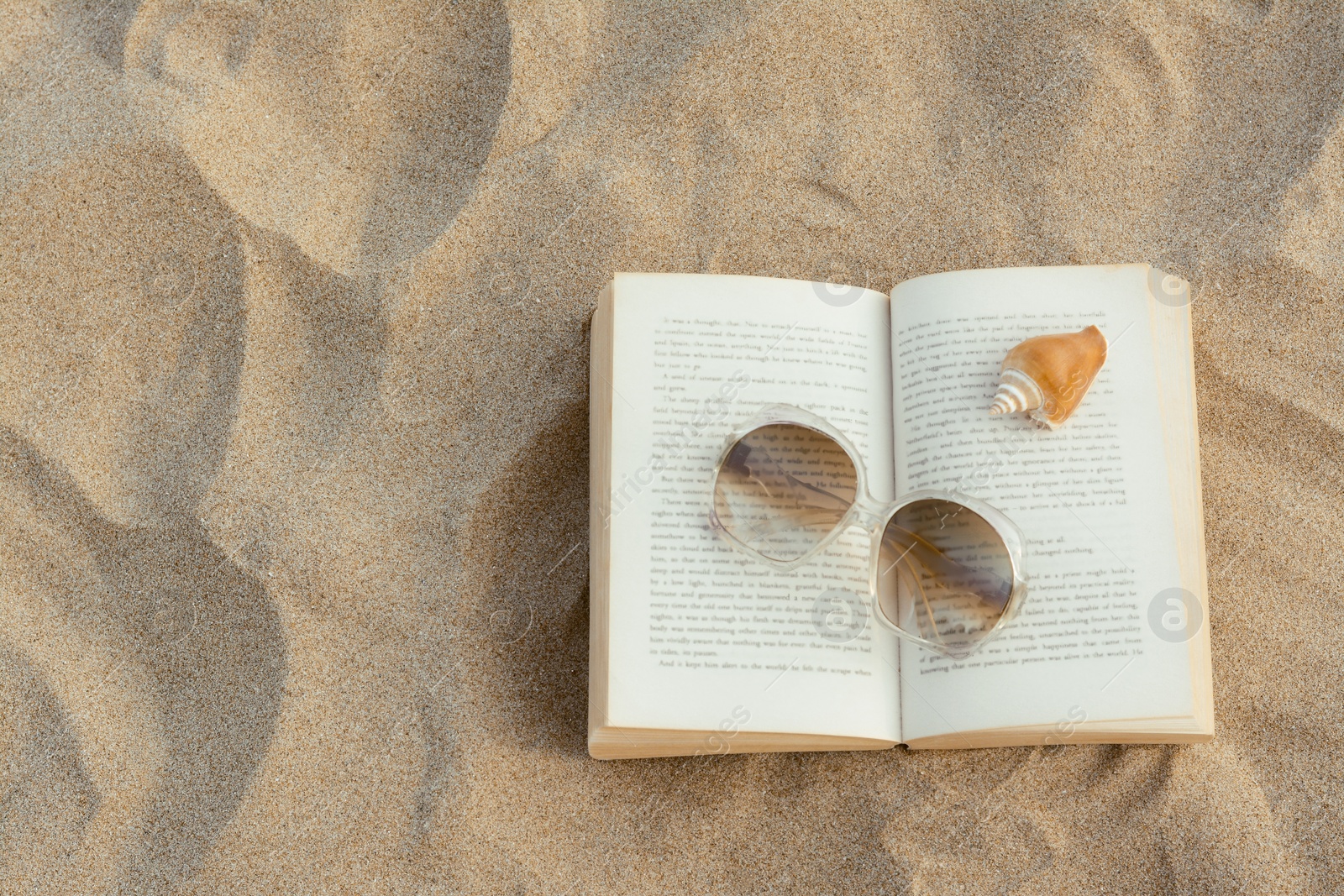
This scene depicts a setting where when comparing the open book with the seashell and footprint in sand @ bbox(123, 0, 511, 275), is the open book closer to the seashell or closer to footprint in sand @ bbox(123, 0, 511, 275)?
the seashell

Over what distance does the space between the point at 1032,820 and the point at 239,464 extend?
3.96 feet

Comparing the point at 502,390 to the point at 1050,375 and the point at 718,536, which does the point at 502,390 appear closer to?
the point at 718,536

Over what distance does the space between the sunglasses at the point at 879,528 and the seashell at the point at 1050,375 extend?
15 centimetres

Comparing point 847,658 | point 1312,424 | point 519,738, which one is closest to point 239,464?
point 519,738

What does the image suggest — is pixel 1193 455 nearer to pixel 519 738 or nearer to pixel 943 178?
pixel 943 178

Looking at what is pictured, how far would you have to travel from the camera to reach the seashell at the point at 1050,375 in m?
1.39

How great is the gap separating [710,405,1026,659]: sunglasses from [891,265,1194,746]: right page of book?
0.14ft

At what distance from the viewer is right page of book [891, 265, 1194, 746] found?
4.44 feet

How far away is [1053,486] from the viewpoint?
55.7 inches

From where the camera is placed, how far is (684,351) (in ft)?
4.79

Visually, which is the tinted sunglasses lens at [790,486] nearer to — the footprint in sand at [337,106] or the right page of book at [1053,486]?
the right page of book at [1053,486]

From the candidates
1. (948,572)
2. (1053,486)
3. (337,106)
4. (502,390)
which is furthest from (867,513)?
(337,106)

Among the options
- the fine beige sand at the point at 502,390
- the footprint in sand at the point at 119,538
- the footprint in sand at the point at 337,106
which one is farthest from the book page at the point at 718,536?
the footprint in sand at the point at 119,538

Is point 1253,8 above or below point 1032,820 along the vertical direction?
above
